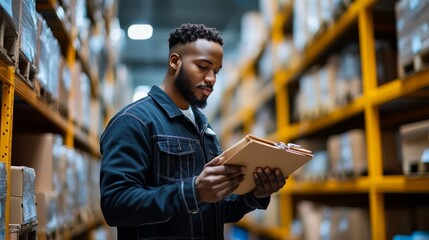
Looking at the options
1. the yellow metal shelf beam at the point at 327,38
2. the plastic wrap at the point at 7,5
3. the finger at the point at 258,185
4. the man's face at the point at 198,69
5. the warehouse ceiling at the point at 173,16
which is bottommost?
the finger at the point at 258,185

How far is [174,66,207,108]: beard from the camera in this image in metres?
2.38

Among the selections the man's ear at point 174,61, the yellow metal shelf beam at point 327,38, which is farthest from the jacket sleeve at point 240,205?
the yellow metal shelf beam at point 327,38

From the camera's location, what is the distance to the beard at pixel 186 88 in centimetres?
238

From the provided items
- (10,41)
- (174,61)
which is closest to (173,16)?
(10,41)

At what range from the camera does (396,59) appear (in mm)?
4430

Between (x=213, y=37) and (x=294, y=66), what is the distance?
397 cm

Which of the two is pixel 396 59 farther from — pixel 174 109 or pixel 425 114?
pixel 174 109

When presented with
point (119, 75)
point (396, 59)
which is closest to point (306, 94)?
point (396, 59)

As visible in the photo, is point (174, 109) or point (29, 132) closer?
point (174, 109)

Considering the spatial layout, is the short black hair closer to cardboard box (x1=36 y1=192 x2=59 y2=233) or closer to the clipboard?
the clipboard

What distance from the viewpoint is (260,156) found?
6.96 feet

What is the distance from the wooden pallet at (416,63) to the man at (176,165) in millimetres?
1488

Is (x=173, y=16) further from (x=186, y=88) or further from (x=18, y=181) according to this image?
(x=186, y=88)

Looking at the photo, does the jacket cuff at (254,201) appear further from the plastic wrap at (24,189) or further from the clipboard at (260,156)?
the plastic wrap at (24,189)
